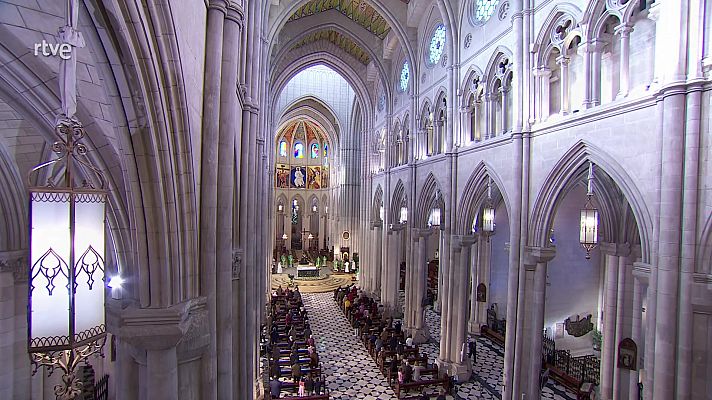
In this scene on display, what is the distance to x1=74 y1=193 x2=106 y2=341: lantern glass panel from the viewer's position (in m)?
2.35

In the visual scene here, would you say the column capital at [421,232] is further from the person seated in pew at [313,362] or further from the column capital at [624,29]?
the column capital at [624,29]

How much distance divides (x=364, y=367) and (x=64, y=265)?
46.8 feet

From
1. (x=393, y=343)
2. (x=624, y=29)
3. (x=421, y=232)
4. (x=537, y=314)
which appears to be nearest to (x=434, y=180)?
(x=421, y=232)

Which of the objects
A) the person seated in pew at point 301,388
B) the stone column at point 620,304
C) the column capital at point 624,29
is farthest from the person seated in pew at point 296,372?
the column capital at point 624,29

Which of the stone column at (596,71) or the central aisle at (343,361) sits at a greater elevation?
the stone column at (596,71)

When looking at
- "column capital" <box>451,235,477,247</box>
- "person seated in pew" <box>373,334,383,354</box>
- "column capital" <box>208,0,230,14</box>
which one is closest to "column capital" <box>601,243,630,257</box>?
"column capital" <box>451,235,477,247</box>

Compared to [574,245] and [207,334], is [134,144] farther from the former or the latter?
[574,245]

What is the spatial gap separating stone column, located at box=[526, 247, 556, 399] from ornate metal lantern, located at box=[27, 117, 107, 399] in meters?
9.73

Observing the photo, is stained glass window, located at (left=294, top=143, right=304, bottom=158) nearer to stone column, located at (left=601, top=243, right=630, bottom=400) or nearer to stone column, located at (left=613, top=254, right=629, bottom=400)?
stone column, located at (left=601, top=243, right=630, bottom=400)

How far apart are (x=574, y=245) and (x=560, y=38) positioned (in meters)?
10.5

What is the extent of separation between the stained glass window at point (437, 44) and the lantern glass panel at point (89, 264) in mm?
15395

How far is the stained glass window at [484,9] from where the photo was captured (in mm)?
12031

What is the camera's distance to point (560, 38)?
368 inches

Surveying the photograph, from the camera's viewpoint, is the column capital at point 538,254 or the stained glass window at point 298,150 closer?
the column capital at point 538,254
